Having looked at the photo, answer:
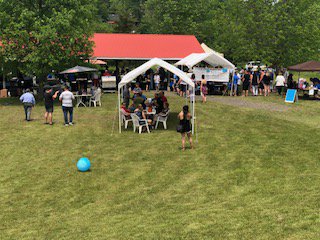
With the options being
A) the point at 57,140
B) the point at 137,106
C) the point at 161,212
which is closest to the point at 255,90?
the point at 137,106

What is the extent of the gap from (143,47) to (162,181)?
23.5 metres

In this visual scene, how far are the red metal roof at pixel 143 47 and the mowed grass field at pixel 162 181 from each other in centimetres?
1364

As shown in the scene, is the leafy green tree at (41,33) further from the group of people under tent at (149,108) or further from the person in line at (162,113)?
the person in line at (162,113)

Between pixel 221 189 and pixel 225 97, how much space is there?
55.4 feet

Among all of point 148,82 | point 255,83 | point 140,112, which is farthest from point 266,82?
point 140,112

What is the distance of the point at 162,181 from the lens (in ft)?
33.0

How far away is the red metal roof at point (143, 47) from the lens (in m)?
30.4

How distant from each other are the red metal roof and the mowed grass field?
44.7 feet

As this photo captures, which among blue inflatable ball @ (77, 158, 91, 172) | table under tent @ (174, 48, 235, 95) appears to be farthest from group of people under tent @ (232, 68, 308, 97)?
blue inflatable ball @ (77, 158, 91, 172)

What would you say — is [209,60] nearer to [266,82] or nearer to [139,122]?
[266,82]

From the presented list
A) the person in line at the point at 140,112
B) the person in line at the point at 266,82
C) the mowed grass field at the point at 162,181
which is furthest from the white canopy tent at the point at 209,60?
the person in line at the point at 140,112

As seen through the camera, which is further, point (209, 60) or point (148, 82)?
point (148, 82)

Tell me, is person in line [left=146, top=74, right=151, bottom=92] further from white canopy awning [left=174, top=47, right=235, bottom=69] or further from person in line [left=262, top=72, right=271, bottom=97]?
person in line [left=262, top=72, right=271, bottom=97]

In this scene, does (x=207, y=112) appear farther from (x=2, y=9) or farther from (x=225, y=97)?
(x=2, y=9)
